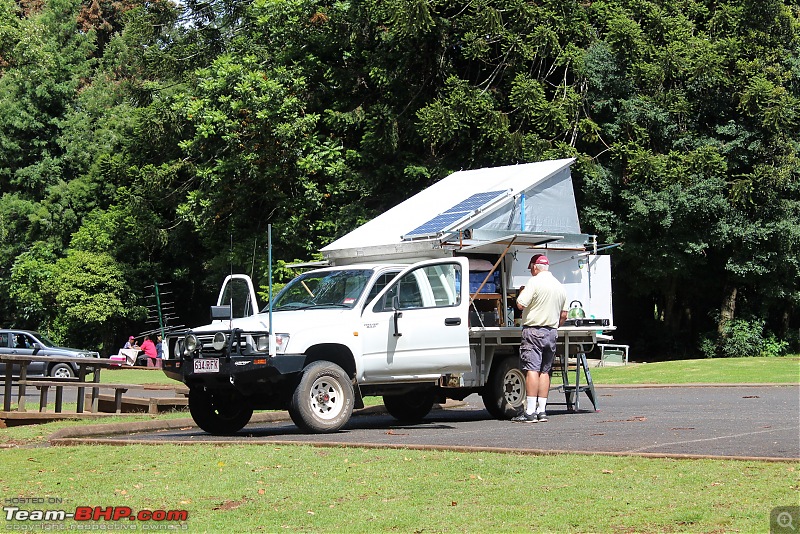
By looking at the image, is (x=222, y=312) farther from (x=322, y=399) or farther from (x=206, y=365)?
(x=322, y=399)

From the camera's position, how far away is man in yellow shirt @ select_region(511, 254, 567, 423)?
14.0 m

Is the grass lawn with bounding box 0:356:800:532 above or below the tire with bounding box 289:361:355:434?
below

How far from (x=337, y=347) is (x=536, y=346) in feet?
8.57

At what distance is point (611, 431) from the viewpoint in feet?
41.0

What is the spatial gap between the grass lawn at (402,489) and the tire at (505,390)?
15.4 ft

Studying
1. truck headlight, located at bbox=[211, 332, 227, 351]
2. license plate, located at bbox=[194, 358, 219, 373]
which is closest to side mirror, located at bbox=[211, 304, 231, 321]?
truck headlight, located at bbox=[211, 332, 227, 351]

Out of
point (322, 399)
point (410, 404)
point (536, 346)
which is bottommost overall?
point (410, 404)

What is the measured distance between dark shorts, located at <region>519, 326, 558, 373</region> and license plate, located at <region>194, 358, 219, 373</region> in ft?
13.0

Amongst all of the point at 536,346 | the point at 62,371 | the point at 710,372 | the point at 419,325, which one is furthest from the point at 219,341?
the point at 62,371

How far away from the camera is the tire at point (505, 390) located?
15039 mm

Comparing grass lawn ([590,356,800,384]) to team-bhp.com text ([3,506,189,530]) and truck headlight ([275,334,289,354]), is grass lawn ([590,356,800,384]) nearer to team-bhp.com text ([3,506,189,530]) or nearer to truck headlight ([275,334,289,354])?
truck headlight ([275,334,289,354])

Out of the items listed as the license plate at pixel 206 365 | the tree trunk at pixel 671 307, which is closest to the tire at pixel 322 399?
the license plate at pixel 206 365

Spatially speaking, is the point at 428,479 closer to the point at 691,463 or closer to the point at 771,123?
the point at 691,463

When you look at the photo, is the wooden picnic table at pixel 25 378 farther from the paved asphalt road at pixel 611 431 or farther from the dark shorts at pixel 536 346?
the dark shorts at pixel 536 346
